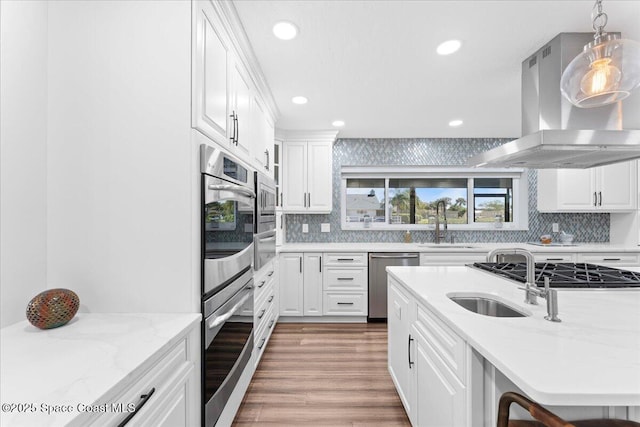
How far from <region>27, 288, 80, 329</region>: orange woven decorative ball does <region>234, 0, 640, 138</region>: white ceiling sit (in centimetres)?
162

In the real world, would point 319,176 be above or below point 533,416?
above

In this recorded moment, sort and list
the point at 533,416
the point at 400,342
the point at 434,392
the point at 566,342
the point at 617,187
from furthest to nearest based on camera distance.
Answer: the point at 617,187
the point at 400,342
the point at 434,392
the point at 566,342
the point at 533,416

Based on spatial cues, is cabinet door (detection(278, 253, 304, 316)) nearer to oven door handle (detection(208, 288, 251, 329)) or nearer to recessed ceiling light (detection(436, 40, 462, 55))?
oven door handle (detection(208, 288, 251, 329))

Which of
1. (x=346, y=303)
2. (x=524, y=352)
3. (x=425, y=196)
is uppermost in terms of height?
(x=425, y=196)

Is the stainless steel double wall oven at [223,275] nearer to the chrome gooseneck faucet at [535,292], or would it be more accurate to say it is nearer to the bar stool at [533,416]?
the bar stool at [533,416]

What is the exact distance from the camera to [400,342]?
190 cm

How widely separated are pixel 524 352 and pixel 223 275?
127 cm

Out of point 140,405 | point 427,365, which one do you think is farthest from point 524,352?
point 140,405

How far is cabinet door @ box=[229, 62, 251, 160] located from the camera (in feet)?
5.76

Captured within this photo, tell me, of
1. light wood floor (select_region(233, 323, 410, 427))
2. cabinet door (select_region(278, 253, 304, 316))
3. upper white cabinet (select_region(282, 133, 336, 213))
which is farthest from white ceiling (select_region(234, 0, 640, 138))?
light wood floor (select_region(233, 323, 410, 427))

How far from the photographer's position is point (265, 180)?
2.61 meters

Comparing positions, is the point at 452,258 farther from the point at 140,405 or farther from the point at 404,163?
the point at 140,405

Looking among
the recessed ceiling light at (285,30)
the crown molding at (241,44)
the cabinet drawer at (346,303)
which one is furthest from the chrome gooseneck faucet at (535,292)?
the cabinet drawer at (346,303)

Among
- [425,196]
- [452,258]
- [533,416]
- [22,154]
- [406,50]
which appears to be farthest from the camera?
[425,196]
